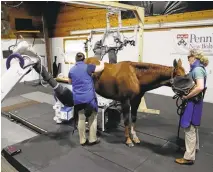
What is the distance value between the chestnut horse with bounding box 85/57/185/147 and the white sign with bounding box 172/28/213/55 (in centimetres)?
311

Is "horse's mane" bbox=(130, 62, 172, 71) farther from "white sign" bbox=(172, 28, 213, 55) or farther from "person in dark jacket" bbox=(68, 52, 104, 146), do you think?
"white sign" bbox=(172, 28, 213, 55)

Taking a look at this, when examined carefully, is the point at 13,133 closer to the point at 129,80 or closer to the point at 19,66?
the point at 19,66

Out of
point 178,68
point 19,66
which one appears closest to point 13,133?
point 19,66

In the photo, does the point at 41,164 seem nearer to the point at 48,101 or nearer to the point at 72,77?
the point at 72,77

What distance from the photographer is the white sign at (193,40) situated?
17.4ft

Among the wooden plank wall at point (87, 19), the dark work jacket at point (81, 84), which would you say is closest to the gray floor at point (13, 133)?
the dark work jacket at point (81, 84)

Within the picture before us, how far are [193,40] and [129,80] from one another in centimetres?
356

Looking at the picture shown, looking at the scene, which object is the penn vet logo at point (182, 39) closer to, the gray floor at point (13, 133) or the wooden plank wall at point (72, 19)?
the wooden plank wall at point (72, 19)

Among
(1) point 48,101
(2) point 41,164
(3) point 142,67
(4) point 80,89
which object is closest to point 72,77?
(4) point 80,89

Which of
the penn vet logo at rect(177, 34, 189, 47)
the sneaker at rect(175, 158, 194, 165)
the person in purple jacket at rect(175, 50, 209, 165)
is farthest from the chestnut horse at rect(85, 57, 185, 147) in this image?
the penn vet logo at rect(177, 34, 189, 47)

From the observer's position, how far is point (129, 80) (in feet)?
9.86

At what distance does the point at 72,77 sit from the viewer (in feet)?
9.72

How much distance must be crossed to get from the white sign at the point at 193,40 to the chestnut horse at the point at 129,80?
3114mm

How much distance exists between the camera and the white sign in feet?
17.4
